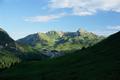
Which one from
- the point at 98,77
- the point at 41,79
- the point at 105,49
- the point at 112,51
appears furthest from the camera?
the point at 105,49

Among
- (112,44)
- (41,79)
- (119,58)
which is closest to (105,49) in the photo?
(112,44)

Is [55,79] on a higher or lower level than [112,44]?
lower

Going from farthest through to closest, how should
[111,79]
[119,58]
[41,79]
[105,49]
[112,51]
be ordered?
[105,49] → [112,51] → [119,58] → [41,79] → [111,79]

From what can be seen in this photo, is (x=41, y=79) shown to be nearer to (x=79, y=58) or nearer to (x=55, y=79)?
(x=55, y=79)

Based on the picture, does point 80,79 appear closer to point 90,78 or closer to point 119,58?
point 90,78

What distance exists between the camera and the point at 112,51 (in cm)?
16400

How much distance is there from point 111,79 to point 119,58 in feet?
176

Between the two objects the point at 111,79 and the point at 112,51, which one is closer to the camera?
the point at 111,79

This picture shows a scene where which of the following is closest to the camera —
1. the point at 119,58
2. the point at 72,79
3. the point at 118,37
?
the point at 72,79

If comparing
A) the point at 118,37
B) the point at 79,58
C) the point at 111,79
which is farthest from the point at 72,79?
the point at 118,37

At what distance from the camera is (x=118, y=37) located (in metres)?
196

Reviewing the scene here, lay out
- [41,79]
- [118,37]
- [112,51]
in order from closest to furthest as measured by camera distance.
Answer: [41,79] → [112,51] → [118,37]

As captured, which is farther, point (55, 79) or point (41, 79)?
point (41, 79)

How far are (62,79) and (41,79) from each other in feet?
59.6
